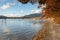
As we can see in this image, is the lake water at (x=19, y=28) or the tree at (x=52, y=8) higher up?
the tree at (x=52, y=8)

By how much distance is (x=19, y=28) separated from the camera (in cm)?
311

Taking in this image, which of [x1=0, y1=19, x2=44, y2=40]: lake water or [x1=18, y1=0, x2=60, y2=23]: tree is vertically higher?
[x1=18, y1=0, x2=60, y2=23]: tree

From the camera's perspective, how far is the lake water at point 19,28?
304cm

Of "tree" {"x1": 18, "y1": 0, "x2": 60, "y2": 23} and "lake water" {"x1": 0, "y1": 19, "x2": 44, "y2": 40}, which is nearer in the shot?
"tree" {"x1": 18, "y1": 0, "x2": 60, "y2": 23}

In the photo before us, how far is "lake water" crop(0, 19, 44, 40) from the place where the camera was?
3035 mm

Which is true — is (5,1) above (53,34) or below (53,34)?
above

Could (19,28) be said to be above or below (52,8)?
below

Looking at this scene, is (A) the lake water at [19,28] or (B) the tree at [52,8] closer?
(B) the tree at [52,8]

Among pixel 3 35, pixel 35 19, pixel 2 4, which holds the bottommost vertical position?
pixel 3 35

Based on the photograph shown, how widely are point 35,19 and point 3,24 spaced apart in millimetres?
620

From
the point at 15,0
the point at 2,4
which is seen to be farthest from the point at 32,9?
the point at 2,4

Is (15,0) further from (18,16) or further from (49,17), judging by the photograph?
(49,17)

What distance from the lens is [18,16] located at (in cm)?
312

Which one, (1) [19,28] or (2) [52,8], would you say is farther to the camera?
(1) [19,28]
